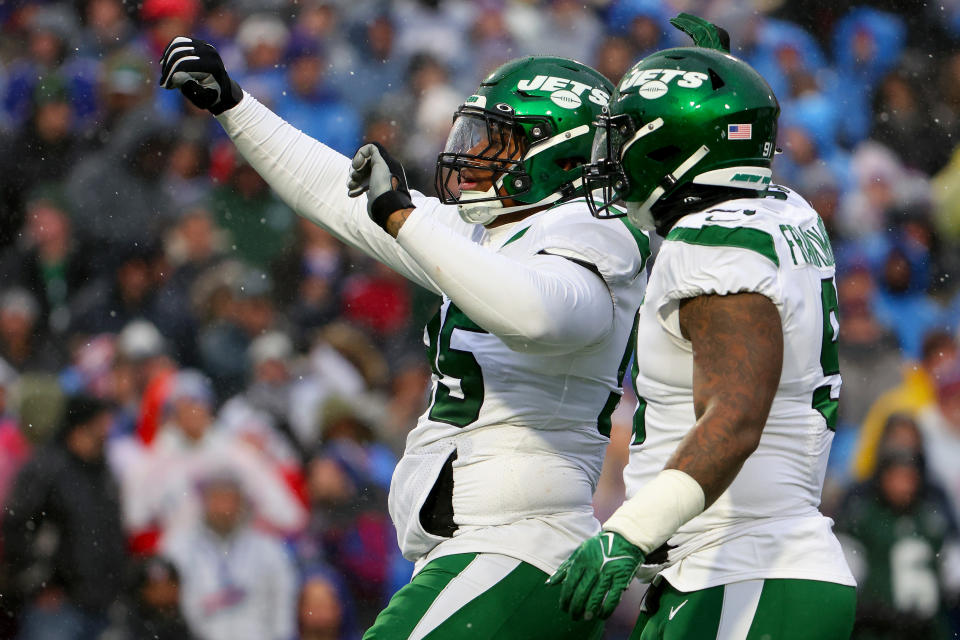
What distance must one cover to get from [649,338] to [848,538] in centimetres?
319

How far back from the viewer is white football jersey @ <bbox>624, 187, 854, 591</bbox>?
2.06 metres

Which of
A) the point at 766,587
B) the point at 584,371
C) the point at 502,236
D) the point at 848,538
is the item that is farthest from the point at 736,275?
the point at 848,538

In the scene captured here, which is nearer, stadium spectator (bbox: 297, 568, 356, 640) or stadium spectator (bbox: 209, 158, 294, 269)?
stadium spectator (bbox: 297, 568, 356, 640)

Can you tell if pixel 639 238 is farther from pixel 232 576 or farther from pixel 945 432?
pixel 945 432

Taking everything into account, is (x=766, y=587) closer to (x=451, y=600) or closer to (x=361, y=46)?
(x=451, y=600)

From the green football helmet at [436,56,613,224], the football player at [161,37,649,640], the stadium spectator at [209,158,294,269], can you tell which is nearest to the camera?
the football player at [161,37,649,640]

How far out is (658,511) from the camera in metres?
1.82

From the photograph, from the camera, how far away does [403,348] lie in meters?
5.47

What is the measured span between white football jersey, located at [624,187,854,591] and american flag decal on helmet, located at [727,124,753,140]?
0.37 feet

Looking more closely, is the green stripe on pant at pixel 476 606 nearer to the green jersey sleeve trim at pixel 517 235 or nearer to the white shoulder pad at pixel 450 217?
the green jersey sleeve trim at pixel 517 235

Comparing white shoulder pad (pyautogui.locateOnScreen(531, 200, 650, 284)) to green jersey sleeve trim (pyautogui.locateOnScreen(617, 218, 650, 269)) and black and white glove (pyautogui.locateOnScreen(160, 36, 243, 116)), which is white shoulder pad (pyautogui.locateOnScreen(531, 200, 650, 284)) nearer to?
green jersey sleeve trim (pyautogui.locateOnScreen(617, 218, 650, 269))

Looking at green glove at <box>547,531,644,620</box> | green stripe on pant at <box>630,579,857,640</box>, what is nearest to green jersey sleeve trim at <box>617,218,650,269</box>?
green stripe on pant at <box>630,579,857,640</box>

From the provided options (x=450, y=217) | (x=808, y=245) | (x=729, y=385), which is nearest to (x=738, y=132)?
(x=808, y=245)

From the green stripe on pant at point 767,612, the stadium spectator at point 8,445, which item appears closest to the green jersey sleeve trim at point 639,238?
the green stripe on pant at point 767,612
